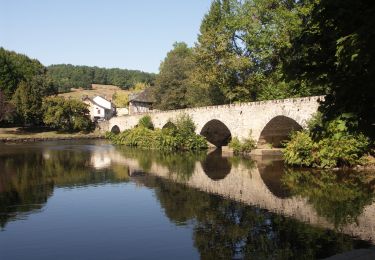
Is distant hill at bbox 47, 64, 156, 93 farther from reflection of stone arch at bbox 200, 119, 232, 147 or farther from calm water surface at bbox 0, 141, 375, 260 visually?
calm water surface at bbox 0, 141, 375, 260

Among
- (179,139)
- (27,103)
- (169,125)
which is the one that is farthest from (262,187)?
(27,103)

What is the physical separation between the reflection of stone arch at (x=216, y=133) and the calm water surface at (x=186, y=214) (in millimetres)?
15817

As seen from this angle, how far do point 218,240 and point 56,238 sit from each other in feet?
16.2

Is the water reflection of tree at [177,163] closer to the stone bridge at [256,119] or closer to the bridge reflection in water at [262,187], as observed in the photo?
the bridge reflection in water at [262,187]

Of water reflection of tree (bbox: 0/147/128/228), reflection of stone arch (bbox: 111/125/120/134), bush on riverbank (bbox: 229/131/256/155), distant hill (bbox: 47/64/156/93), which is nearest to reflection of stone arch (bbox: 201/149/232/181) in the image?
bush on riverbank (bbox: 229/131/256/155)

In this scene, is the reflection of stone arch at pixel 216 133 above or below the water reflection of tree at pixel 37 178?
above

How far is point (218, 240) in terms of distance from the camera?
13.1 metres

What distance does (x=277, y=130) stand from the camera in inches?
1417

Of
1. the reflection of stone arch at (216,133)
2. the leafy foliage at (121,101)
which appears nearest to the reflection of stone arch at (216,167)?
the reflection of stone arch at (216,133)

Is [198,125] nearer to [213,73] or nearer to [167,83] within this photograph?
[213,73]

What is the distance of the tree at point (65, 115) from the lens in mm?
72500

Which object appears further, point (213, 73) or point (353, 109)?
point (213, 73)

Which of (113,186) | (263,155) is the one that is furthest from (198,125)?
(113,186)

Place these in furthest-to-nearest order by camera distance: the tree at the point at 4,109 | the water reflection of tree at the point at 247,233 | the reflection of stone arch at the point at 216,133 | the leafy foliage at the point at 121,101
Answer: the leafy foliage at the point at 121,101 → the tree at the point at 4,109 → the reflection of stone arch at the point at 216,133 → the water reflection of tree at the point at 247,233
